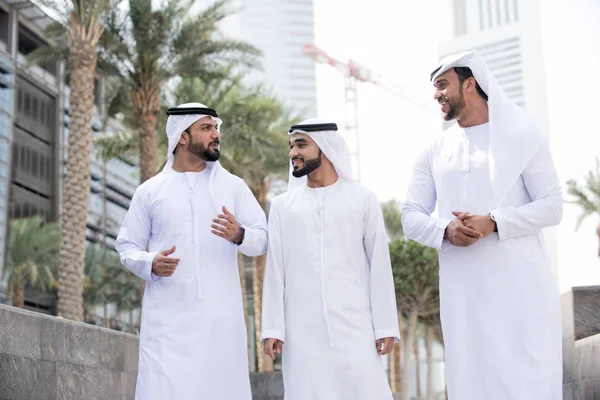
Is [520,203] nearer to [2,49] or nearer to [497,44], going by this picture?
[2,49]

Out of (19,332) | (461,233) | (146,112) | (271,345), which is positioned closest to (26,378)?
(19,332)

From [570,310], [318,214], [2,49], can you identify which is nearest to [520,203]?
[318,214]

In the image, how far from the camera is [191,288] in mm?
5457

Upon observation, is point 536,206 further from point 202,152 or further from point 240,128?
point 240,128

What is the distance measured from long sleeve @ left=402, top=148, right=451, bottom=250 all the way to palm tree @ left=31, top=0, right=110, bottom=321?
46.3 feet

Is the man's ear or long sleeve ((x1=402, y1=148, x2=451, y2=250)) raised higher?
the man's ear

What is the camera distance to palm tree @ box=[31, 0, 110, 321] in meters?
18.7

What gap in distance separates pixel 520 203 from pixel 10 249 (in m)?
39.8

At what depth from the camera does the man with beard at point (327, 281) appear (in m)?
4.96

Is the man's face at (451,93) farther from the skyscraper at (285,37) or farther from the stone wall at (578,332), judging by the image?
the skyscraper at (285,37)

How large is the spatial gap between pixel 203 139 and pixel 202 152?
82mm

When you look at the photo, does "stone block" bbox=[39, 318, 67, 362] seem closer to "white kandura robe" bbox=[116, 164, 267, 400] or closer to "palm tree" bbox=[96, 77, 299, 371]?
"white kandura robe" bbox=[116, 164, 267, 400]

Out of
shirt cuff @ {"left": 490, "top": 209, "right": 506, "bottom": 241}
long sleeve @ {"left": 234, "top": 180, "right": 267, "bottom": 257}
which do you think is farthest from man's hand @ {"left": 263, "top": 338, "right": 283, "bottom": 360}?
shirt cuff @ {"left": 490, "top": 209, "right": 506, "bottom": 241}

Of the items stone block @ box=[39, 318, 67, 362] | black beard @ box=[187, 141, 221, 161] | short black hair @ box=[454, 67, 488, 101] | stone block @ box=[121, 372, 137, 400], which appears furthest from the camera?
stone block @ box=[121, 372, 137, 400]
